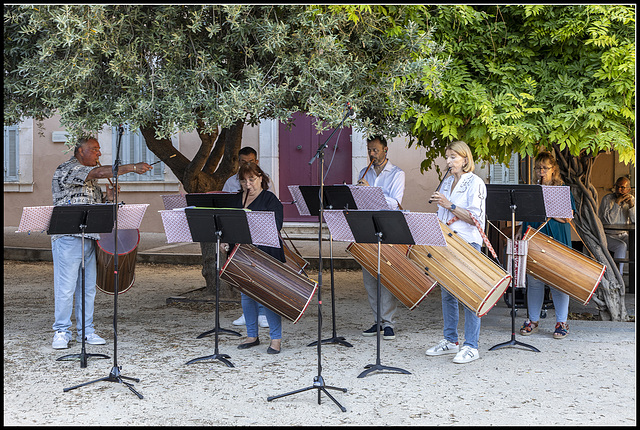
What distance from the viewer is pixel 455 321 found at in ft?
18.5

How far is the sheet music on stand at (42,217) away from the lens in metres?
5.05

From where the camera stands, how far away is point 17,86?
5.50 meters

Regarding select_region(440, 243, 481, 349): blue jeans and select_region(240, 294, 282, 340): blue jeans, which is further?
select_region(240, 294, 282, 340): blue jeans

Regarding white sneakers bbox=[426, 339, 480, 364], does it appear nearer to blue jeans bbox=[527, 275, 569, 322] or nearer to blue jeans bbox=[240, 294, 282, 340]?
blue jeans bbox=[527, 275, 569, 322]

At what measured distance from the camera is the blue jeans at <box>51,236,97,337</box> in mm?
5738

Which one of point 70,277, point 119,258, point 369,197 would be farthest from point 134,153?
point 369,197

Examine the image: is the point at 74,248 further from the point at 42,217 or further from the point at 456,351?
the point at 456,351

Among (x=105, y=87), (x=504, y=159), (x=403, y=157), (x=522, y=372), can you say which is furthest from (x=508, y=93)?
(x=403, y=157)

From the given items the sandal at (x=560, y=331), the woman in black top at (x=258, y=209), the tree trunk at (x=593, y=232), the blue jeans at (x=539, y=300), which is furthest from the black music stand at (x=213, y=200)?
the tree trunk at (x=593, y=232)

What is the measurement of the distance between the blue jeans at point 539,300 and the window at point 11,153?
12760mm

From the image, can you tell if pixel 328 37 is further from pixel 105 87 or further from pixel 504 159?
pixel 504 159

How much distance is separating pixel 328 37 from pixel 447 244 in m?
1.79

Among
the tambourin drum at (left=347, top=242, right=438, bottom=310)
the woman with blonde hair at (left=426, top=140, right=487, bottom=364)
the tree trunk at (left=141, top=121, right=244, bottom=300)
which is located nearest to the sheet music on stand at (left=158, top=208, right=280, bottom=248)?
the tambourin drum at (left=347, top=242, right=438, bottom=310)

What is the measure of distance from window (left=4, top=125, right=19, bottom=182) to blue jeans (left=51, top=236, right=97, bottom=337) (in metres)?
10.9
